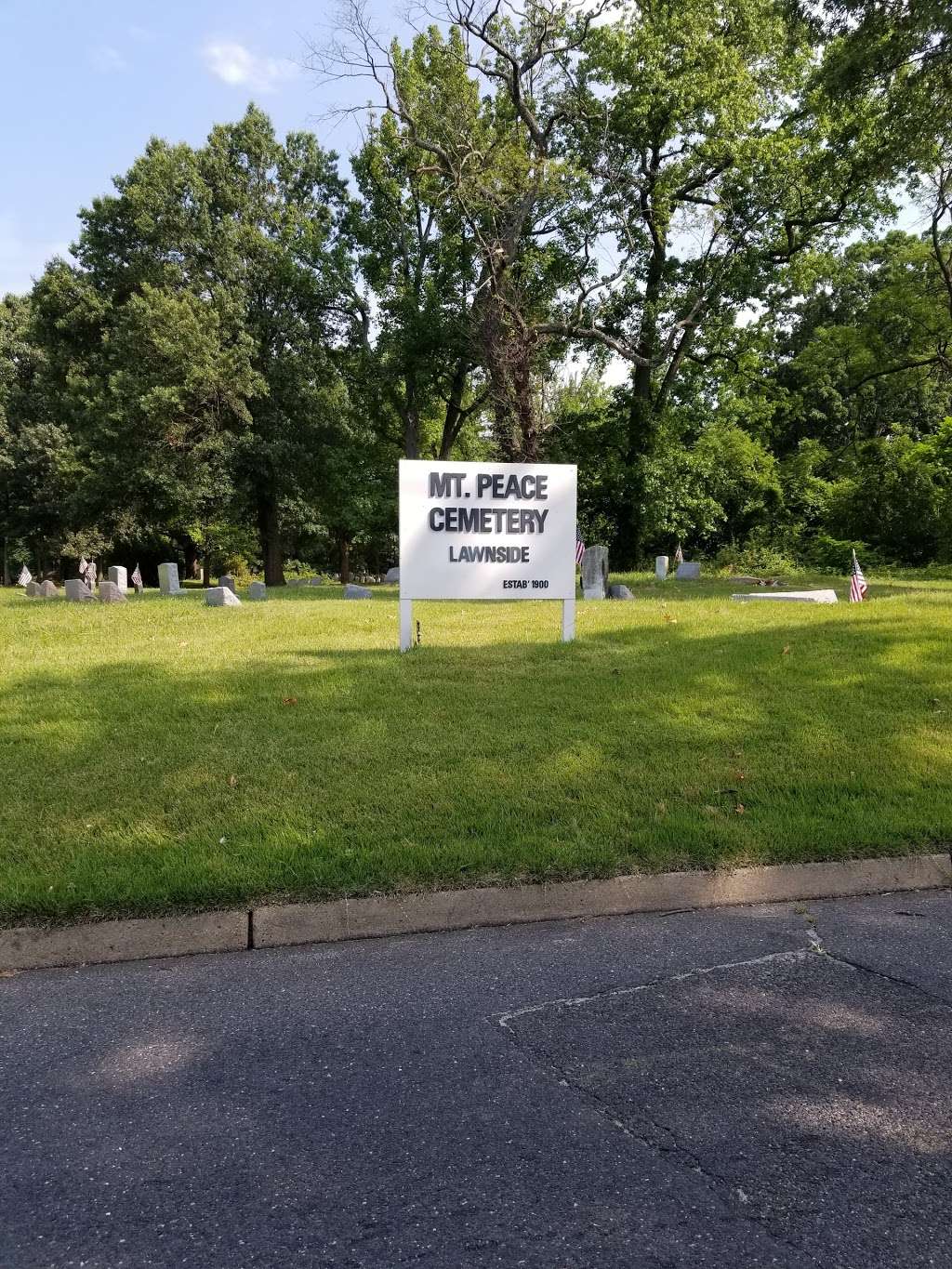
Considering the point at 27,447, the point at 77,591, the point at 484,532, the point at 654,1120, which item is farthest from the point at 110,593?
the point at 27,447

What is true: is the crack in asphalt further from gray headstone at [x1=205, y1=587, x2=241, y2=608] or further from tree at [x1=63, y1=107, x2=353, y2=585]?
tree at [x1=63, y1=107, x2=353, y2=585]

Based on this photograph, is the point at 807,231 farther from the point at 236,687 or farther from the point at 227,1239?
the point at 227,1239

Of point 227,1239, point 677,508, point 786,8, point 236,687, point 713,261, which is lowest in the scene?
point 227,1239

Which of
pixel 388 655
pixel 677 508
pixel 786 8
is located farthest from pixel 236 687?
pixel 677 508

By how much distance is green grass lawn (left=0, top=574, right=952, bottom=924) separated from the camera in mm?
4445

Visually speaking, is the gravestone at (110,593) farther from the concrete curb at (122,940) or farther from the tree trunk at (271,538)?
the concrete curb at (122,940)

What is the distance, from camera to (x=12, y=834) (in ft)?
15.4

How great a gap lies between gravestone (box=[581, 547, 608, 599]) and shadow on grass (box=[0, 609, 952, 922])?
26.4 feet

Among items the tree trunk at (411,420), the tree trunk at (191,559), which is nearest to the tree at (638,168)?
the tree trunk at (411,420)

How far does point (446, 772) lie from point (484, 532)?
12.8 feet

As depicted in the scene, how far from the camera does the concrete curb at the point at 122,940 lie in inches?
150

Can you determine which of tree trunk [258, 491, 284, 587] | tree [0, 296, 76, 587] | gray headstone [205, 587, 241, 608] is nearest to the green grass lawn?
gray headstone [205, 587, 241, 608]

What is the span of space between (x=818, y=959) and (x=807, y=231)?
92.0ft

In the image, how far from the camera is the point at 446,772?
5574 mm
